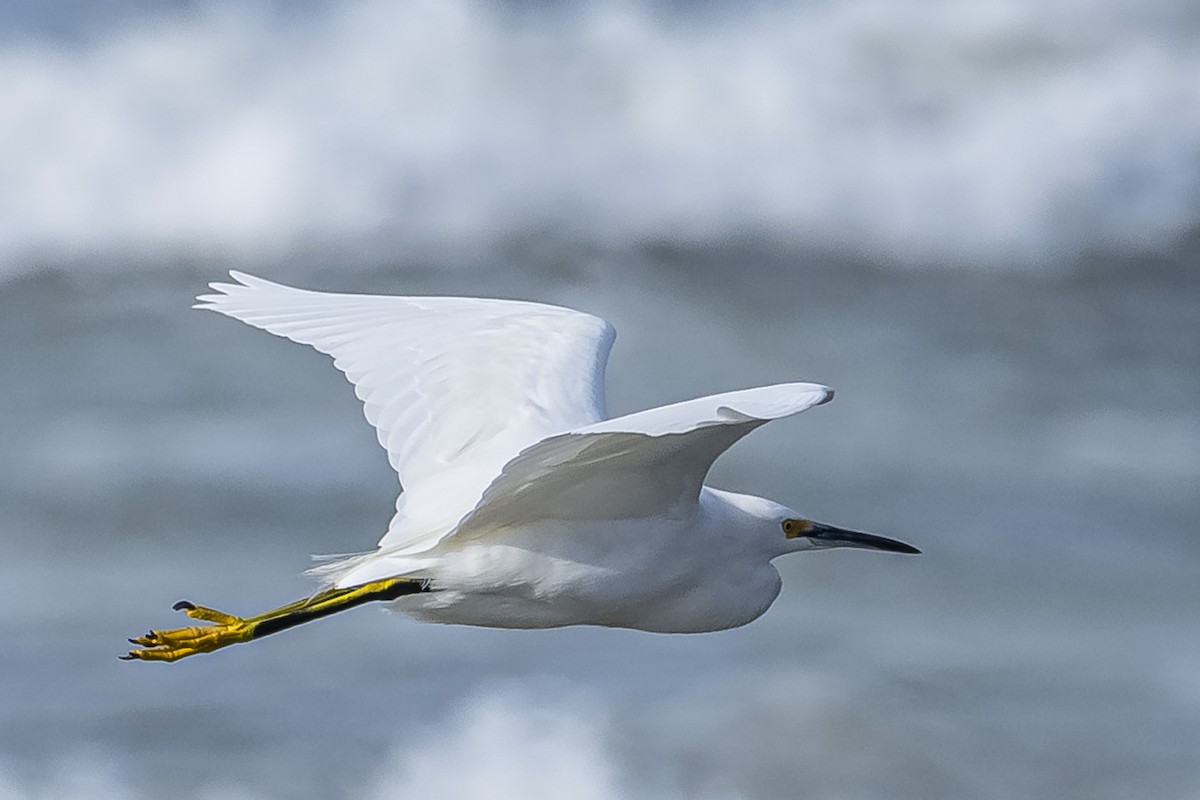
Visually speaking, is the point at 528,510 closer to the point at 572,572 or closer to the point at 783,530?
the point at 572,572

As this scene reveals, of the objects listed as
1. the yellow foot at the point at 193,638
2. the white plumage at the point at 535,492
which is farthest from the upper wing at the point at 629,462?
the yellow foot at the point at 193,638

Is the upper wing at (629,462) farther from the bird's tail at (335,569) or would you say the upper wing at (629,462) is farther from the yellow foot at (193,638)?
the yellow foot at (193,638)

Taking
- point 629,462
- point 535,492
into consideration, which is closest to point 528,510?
point 535,492

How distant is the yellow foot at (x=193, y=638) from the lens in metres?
4.93

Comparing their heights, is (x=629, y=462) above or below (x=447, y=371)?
below

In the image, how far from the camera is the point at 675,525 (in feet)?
16.1

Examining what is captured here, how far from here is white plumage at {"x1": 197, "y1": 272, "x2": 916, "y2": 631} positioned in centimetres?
467

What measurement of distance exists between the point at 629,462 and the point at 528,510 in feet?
1.07

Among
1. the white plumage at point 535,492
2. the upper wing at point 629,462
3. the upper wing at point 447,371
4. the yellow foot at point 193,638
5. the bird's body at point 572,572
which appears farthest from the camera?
the upper wing at point 447,371

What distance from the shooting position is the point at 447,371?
218 inches

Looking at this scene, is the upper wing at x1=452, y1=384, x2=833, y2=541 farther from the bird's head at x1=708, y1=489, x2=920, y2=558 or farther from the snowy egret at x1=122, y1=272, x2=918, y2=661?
the bird's head at x1=708, y1=489, x2=920, y2=558

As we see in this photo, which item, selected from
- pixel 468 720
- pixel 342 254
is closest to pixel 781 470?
pixel 468 720

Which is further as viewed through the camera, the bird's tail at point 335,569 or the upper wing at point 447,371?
the upper wing at point 447,371

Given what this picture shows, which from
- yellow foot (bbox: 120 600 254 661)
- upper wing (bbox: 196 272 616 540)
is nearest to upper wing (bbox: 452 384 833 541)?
upper wing (bbox: 196 272 616 540)
